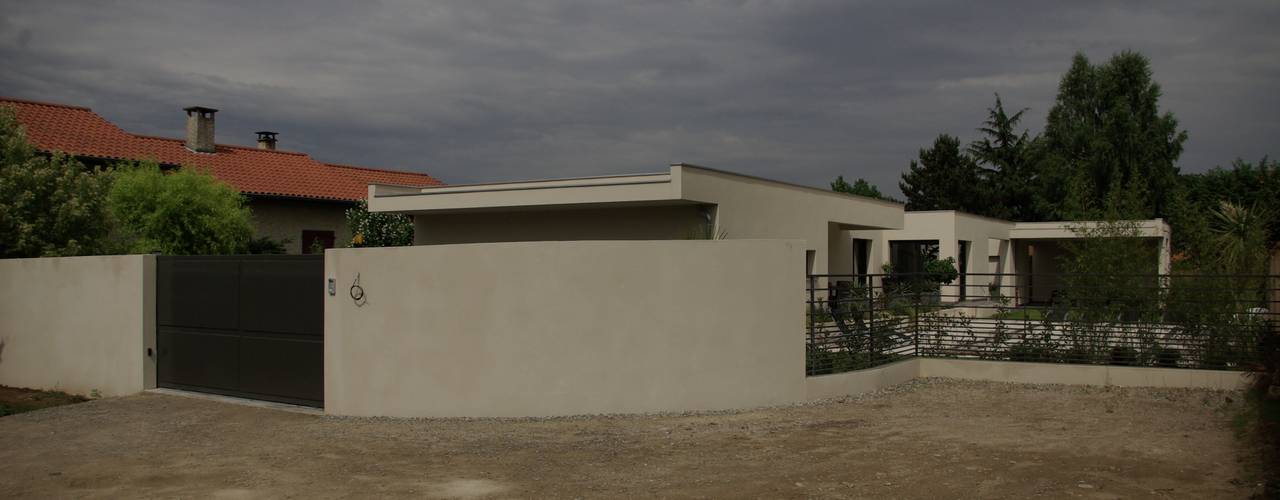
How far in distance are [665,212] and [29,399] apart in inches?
454

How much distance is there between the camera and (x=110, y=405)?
11961mm

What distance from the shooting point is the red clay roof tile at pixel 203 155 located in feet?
73.4

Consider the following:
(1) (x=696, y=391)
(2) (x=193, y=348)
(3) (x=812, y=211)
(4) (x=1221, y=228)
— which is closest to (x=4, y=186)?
(2) (x=193, y=348)

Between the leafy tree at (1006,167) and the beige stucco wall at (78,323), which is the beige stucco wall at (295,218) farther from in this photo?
the leafy tree at (1006,167)

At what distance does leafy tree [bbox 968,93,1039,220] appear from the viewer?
49.4 metres

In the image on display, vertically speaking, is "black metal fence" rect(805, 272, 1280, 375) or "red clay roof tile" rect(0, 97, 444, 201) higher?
"red clay roof tile" rect(0, 97, 444, 201)

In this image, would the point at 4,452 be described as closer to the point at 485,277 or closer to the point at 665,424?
the point at 485,277

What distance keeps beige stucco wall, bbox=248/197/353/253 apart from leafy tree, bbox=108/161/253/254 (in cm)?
494

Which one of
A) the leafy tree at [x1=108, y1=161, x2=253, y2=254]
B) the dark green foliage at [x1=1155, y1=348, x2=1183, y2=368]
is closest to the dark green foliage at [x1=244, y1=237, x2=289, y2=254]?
the leafy tree at [x1=108, y1=161, x2=253, y2=254]

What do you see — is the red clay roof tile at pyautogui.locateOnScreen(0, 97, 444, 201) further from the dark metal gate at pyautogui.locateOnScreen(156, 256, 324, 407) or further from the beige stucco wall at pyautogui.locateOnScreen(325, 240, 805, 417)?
the beige stucco wall at pyautogui.locateOnScreen(325, 240, 805, 417)

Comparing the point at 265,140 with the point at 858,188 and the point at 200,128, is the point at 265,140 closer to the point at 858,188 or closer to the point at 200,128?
the point at 200,128

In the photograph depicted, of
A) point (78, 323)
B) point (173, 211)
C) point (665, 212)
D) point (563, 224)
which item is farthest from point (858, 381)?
point (173, 211)

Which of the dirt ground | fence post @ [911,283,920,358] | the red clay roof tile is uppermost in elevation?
the red clay roof tile

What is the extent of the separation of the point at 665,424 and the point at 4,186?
42.6 ft
